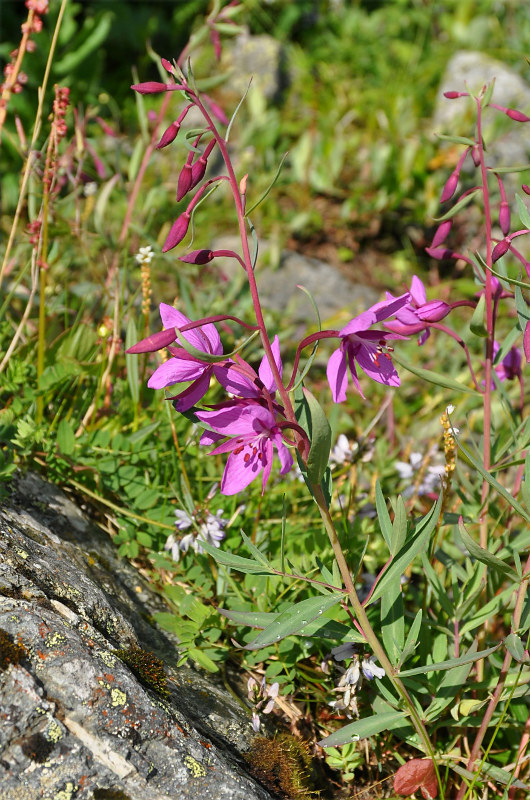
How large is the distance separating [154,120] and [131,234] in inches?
26.7

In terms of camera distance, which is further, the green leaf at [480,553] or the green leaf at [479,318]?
the green leaf at [479,318]

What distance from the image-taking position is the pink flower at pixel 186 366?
1377 mm

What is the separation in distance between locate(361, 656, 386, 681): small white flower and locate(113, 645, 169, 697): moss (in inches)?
18.3

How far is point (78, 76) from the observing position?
15.8 feet

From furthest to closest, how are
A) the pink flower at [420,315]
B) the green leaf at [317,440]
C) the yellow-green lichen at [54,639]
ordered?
the pink flower at [420,315], the yellow-green lichen at [54,639], the green leaf at [317,440]

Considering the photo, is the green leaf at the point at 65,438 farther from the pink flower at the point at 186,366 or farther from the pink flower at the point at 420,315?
the pink flower at the point at 420,315

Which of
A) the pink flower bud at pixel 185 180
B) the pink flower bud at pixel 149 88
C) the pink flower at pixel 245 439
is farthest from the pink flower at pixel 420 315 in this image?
the pink flower bud at pixel 149 88

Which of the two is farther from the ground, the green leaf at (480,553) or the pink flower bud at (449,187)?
the pink flower bud at (449,187)

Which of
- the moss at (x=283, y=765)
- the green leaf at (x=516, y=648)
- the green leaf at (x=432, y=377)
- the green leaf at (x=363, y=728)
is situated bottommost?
the moss at (x=283, y=765)

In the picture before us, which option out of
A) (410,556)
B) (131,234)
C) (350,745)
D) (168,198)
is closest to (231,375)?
(410,556)

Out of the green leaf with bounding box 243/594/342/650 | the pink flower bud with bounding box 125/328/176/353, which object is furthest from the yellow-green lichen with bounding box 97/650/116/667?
the pink flower bud with bounding box 125/328/176/353

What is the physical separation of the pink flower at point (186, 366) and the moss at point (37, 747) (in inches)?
26.2

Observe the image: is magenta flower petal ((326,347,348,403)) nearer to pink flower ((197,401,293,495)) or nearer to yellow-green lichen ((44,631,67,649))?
pink flower ((197,401,293,495))

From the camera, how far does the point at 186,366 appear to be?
138 cm
